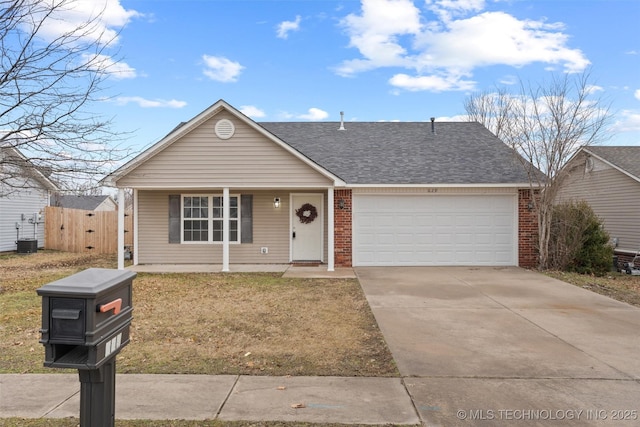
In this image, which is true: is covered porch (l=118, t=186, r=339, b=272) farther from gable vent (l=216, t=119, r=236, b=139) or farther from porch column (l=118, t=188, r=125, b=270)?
gable vent (l=216, t=119, r=236, b=139)

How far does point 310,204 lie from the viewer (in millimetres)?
12641

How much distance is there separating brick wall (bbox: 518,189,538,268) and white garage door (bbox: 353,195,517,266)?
0.59 ft

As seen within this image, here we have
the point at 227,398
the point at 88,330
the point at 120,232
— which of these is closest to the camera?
the point at 88,330

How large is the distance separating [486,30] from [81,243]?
18.5 metres

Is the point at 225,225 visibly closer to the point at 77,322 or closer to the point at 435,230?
the point at 435,230

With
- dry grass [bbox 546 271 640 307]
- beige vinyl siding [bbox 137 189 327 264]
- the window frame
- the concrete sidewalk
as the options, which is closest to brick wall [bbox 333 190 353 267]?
beige vinyl siding [bbox 137 189 327 264]

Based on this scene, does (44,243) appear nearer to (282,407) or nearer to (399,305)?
(399,305)

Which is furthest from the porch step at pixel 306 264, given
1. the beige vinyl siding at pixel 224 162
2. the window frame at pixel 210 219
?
the beige vinyl siding at pixel 224 162

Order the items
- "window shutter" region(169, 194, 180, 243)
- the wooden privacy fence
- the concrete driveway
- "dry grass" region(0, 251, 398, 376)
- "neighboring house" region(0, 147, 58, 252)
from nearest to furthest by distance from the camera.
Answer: the concrete driveway
"dry grass" region(0, 251, 398, 376)
"window shutter" region(169, 194, 180, 243)
"neighboring house" region(0, 147, 58, 252)
the wooden privacy fence

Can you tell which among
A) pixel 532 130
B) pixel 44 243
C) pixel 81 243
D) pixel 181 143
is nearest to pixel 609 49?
pixel 532 130

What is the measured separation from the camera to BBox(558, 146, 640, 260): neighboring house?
13516 mm

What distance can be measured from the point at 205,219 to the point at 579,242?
11.1m

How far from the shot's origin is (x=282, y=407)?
11.0ft

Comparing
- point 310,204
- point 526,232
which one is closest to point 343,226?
point 310,204
